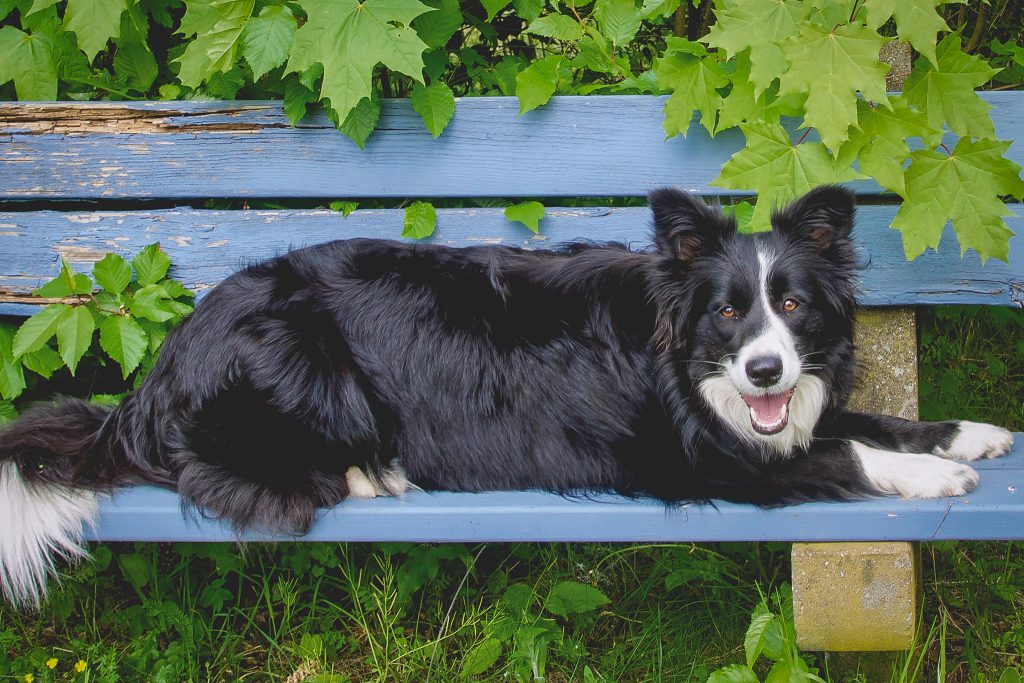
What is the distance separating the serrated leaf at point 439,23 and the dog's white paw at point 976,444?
1.67 metres

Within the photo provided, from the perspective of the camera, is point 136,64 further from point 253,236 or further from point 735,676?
point 735,676

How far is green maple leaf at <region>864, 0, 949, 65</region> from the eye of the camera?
2113 mm

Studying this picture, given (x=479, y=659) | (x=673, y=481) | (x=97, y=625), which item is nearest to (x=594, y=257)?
(x=673, y=481)

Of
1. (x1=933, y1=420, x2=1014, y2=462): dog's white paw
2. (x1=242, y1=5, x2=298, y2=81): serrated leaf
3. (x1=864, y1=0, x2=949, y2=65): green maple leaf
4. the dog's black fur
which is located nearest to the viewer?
(x1=864, y1=0, x2=949, y2=65): green maple leaf

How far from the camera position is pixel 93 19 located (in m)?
2.46

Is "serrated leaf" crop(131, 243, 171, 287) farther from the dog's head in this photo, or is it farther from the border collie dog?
the dog's head

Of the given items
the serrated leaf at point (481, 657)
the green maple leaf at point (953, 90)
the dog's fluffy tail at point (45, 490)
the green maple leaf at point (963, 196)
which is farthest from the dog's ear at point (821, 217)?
the dog's fluffy tail at point (45, 490)

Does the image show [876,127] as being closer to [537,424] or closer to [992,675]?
[537,424]

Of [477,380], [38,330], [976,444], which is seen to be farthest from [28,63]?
[976,444]

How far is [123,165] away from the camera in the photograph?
2766 millimetres

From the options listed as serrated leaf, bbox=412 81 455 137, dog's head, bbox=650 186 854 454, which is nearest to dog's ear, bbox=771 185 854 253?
dog's head, bbox=650 186 854 454

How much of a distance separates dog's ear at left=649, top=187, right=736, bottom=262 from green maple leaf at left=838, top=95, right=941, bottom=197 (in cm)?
37

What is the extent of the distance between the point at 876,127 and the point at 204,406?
1.74 meters

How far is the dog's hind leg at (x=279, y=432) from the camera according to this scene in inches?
87.0
